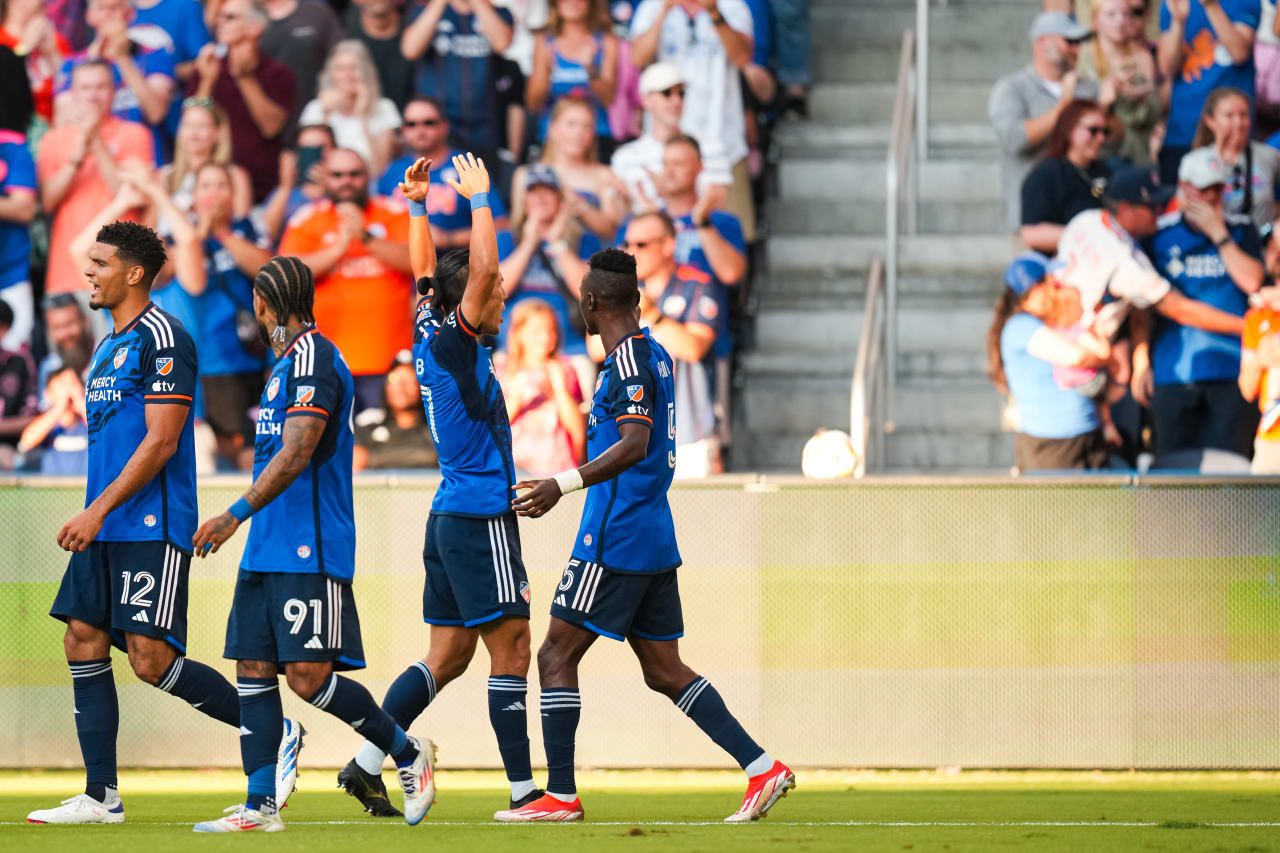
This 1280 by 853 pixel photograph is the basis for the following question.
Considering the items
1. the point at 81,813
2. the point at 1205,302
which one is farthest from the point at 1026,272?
the point at 81,813

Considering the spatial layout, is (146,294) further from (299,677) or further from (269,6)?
(269,6)

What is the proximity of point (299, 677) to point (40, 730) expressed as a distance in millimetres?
3607

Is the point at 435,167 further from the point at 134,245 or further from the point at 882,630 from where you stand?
the point at 134,245

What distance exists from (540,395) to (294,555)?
514 cm

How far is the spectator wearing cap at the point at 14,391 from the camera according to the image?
1214cm

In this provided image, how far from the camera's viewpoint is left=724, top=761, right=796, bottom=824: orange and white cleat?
670 centimetres

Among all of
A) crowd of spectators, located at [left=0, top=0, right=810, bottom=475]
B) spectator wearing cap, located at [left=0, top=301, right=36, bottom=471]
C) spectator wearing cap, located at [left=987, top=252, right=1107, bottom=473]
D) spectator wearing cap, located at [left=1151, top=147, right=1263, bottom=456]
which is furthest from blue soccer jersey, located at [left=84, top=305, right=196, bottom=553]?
spectator wearing cap, located at [left=1151, top=147, right=1263, bottom=456]

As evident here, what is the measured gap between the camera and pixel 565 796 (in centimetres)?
672

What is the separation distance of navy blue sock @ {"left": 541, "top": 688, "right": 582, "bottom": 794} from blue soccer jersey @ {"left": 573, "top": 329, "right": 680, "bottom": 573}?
1.80 ft

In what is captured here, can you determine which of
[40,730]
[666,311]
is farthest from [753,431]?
[40,730]

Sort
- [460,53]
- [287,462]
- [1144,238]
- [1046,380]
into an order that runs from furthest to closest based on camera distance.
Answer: [460,53]
[1144,238]
[1046,380]
[287,462]

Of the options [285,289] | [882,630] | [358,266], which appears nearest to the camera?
[285,289]

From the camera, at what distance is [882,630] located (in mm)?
9055

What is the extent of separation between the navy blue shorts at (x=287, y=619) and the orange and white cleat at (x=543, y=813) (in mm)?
955
